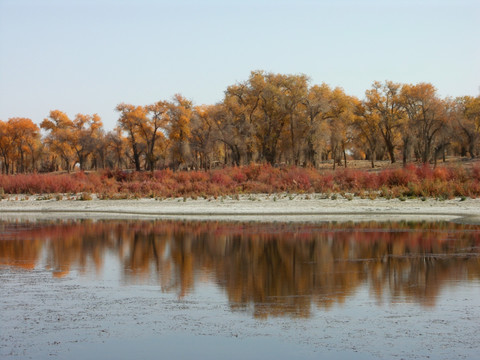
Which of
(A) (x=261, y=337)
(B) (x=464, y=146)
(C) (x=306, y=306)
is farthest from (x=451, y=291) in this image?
(B) (x=464, y=146)

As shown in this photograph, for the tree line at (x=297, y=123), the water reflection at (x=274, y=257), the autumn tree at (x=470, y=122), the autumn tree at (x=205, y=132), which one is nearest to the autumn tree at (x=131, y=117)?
the tree line at (x=297, y=123)

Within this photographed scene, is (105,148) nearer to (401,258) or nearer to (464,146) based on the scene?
(464,146)

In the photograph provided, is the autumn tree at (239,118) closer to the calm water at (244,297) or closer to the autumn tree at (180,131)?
the autumn tree at (180,131)

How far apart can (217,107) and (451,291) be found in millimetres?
78318

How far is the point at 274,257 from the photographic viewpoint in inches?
636

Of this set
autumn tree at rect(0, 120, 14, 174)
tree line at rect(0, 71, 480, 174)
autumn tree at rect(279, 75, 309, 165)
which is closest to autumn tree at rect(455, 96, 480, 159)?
tree line at rect(0, 71, 480, 174)

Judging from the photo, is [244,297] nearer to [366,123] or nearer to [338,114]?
[338,114]

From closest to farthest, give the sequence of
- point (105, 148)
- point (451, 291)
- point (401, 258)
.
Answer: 1. point (451, 291)
2. point (401, 258)
3. point (105, 148)

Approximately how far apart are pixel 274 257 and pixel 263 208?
14671 millimetres

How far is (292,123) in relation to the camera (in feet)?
257

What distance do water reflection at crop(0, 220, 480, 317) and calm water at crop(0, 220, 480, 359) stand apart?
49mm

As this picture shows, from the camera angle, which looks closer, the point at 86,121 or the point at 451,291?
the point at 451,291

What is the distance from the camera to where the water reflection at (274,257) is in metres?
12.0

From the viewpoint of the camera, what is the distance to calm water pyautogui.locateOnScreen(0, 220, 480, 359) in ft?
28.7
